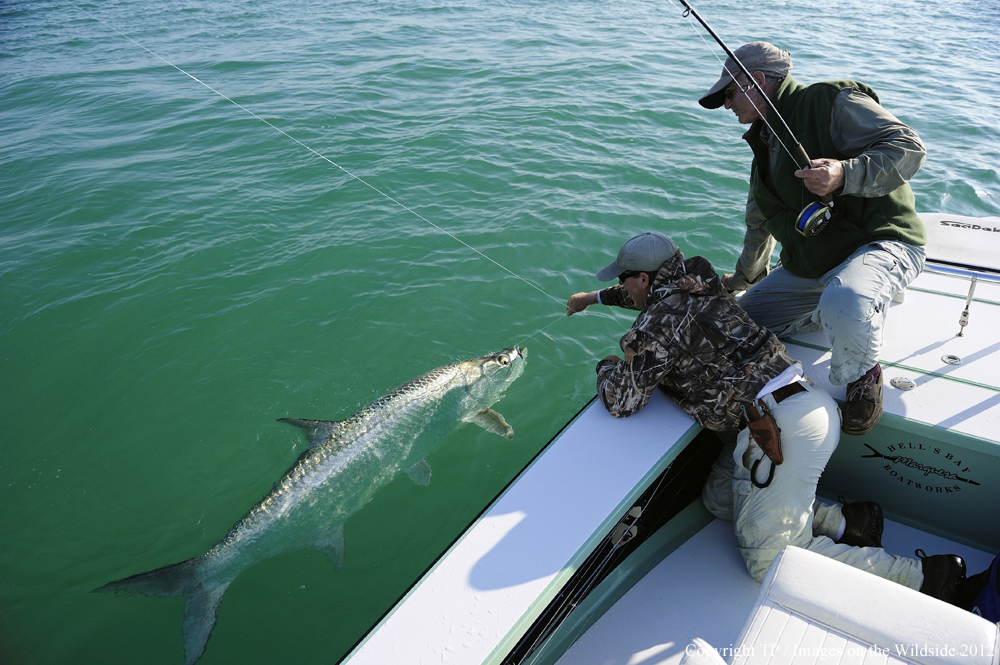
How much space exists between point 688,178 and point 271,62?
10.9 metres

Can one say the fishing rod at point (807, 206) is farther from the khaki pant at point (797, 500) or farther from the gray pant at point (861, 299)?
the khaki pant at point (797, 500)

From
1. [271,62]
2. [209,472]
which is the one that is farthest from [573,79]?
[209,472]

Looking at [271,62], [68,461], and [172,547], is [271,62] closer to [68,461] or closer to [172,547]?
[68,461]

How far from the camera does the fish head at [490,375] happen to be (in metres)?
5.79

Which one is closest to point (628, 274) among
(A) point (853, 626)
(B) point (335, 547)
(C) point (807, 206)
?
(C) point (807, 206)

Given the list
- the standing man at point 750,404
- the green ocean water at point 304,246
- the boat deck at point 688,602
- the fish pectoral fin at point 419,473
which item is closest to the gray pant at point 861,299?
the standing man at point 750,404

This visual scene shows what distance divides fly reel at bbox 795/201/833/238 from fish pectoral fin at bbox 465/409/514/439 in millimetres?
2923

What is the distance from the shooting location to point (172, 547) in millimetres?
5078

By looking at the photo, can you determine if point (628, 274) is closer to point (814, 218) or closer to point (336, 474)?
point (814, 218)

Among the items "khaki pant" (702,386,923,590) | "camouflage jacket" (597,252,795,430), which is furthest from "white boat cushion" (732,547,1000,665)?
"camouflage jacket" (597,252,795,430)

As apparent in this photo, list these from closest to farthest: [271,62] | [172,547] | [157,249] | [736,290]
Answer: [172,547], [736,290], [157,249], [271,62]

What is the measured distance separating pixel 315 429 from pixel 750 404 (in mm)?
3395

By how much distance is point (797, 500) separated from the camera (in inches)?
139

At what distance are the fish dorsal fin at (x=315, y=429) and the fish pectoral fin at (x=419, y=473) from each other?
75 cm
